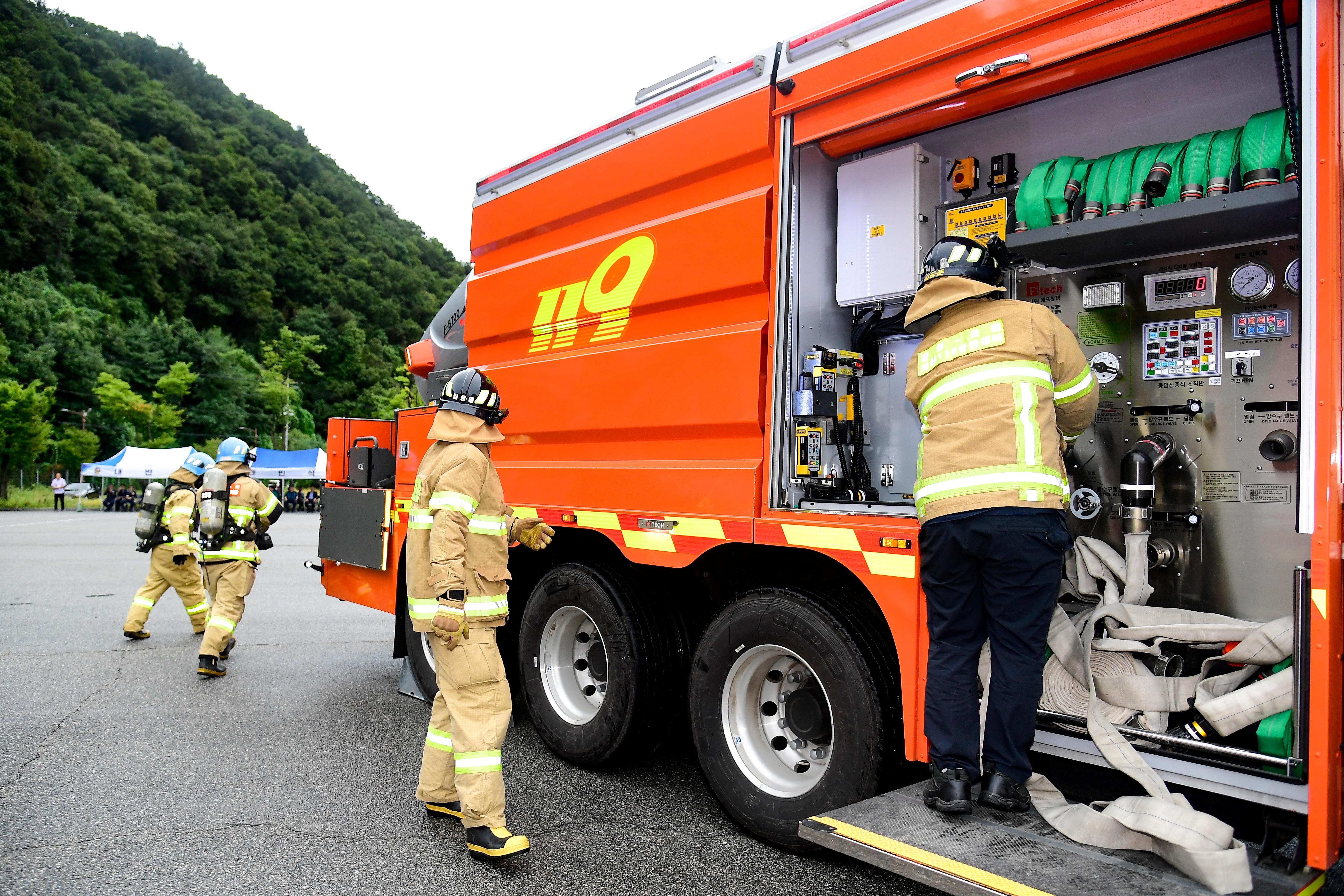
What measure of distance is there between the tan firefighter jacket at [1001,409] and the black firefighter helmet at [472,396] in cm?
176

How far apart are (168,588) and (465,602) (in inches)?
234

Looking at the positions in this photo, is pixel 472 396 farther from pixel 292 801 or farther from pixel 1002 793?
pixel 1002 793

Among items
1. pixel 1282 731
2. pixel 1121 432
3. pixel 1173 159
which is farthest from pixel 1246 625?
pixel 1173 159

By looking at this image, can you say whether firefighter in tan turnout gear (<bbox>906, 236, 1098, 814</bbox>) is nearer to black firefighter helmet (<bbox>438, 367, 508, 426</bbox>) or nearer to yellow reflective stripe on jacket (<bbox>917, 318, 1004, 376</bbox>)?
yellow reflective stripe on jacket (<bbox>917, 318, 1004, 376</bbox>)

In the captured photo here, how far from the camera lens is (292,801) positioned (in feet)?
12.8

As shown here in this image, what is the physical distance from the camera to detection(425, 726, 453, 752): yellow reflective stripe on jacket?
143 inches

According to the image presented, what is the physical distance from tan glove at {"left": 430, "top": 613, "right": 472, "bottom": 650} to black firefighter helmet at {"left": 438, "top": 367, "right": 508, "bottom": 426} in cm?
84

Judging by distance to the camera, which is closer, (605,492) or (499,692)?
(499,692)

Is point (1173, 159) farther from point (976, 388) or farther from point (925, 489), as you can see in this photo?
point (925, 489)

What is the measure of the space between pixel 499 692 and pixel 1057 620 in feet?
6.88

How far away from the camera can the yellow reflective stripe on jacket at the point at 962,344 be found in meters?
2.91

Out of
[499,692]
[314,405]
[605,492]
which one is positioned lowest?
[499,692]

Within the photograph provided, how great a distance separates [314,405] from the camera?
7481 cm

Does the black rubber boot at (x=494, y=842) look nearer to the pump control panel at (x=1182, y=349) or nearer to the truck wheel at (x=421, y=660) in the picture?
the truck wheel at (x=421, y=660)
